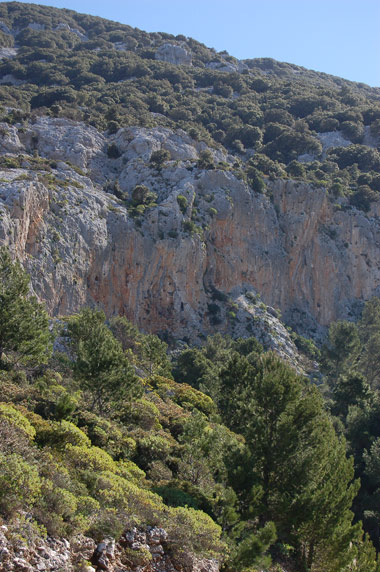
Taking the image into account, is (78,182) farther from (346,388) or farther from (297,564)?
(297,564)

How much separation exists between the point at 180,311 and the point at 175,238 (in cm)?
873

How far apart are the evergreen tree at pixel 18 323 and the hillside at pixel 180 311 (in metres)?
0.11

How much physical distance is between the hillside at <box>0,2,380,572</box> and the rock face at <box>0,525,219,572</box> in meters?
0.05

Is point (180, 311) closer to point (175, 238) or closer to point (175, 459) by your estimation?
point (175, 238)

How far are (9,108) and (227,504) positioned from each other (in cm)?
6455

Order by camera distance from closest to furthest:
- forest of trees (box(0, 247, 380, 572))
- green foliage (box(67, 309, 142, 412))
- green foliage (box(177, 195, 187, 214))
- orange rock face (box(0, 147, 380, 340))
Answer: forest of trees (box(0, 247, 380, 572)), green foliage (box(67, 309, 142, 412)), orange rock face (box(0, 147, 380, 340)), green foliage (box(177, 195, 187, 214))

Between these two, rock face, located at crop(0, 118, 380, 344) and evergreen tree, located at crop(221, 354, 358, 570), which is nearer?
evergreen tree, located at crop(221, 354, 358, 570)

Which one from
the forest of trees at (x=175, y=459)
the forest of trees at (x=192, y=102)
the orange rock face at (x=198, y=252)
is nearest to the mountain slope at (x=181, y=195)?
the orange rock face at (x=198, y=252)

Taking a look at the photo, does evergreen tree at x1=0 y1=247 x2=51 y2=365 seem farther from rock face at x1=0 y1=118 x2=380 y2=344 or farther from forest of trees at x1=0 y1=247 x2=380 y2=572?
rock face at x1=0 y1=118 x2=380 y2=344

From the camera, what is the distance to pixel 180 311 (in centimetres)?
5500

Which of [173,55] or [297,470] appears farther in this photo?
[173,55]

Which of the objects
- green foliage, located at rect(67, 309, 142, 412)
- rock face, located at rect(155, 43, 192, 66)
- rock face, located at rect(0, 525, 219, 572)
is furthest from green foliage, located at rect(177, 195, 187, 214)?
rock face, located at rect(155, 43, 192, 66)

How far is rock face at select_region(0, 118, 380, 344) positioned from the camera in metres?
46.8

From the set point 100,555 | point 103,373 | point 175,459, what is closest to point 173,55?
point 103,373
